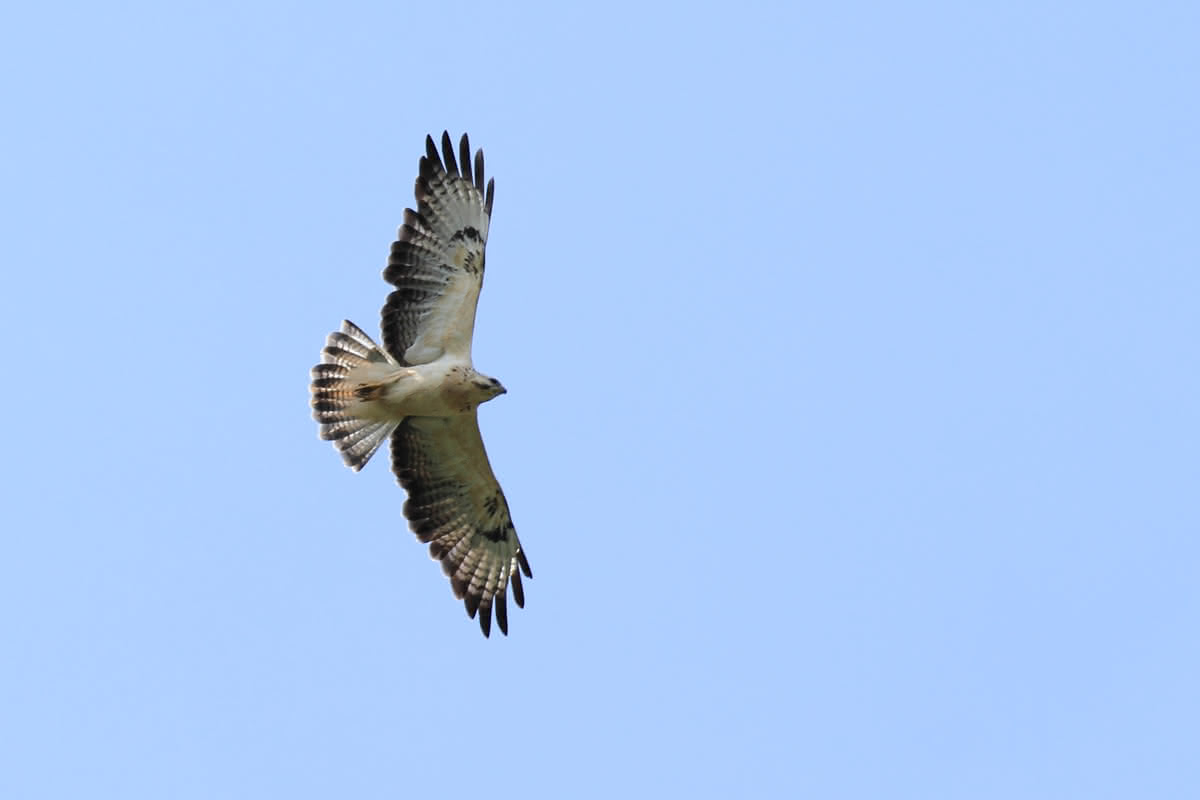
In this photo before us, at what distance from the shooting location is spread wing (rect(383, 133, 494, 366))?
15.0 m

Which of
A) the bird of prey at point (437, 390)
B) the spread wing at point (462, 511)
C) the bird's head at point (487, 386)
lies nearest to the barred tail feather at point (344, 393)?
the bird of prey at point (437, 390)

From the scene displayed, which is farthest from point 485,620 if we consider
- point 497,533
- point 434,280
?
point 434,280

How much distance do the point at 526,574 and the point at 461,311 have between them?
2588mm

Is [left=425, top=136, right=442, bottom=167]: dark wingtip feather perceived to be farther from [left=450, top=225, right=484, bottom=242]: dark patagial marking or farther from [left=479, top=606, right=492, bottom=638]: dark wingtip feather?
[left=479, top=606, right=492, bottom=638]: dark wingtip feather

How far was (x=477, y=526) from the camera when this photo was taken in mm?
16047

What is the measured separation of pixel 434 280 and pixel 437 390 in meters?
0.90

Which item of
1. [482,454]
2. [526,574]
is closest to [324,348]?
[482,454]

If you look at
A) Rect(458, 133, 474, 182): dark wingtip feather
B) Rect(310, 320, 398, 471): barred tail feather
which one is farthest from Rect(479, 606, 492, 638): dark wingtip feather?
Rect(458, 133, 474, 182): dark wingtip feather

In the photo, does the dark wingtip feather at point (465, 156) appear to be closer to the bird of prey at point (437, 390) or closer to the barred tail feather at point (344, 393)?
the bird of prey at point (437, 390)

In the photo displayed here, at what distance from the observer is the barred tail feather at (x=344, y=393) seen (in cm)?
1534

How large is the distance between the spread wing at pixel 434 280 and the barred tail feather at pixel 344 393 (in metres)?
0.43

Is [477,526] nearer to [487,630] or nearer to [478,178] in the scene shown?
[487,630]

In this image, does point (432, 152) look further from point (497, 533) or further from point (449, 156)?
point (497, 533)

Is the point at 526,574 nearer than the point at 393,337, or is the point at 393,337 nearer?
the point at 393,337
